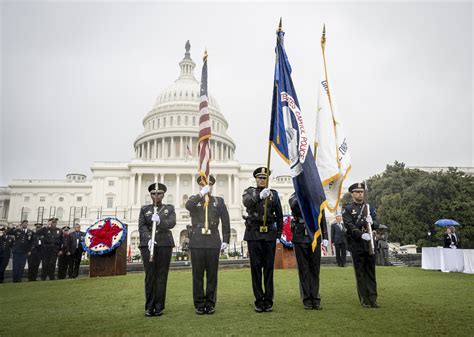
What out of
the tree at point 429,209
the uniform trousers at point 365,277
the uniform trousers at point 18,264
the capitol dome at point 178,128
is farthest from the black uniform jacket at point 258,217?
the capitol dome at point 178,128

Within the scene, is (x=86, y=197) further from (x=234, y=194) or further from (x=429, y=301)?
(x=429, y=301)

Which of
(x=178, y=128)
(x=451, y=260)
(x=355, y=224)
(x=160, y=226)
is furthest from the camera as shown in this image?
(x=178, y=128)

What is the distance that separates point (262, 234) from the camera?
22.0 feet

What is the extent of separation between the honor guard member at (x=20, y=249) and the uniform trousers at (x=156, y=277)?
1020 centimetres

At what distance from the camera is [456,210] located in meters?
34.6

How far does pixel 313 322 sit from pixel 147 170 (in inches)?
2608

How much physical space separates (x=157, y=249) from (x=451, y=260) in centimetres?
1338

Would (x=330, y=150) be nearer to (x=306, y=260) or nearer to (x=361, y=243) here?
(x=361, y=243)

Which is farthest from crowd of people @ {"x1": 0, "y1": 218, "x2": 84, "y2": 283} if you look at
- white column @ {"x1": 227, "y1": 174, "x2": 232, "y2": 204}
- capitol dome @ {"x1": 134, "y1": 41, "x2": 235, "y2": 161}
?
capitol dome @ {"x1": 134, "y1": 41, "x2": 235, "y2": 161}

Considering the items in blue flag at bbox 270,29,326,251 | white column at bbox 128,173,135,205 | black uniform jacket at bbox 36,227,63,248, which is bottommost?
black uniform jacket at bbox 36,227,63,248

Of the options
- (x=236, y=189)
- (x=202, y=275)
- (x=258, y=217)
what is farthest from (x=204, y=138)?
(x=236, y=189)

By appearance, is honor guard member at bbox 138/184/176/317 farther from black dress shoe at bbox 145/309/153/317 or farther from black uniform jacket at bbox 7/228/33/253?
black uniform jacket at bbox 7/228/33/253

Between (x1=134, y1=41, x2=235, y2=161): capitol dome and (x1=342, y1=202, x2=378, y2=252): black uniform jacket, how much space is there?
220ft

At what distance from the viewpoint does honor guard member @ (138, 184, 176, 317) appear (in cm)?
637
